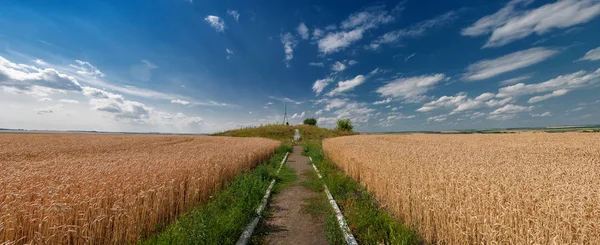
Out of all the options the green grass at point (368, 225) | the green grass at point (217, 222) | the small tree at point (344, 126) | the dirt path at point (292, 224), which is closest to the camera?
the green grass at point (217, 222)

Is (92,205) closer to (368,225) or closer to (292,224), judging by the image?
(292,224)

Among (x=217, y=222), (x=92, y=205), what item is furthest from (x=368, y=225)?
(x=92, y=205)

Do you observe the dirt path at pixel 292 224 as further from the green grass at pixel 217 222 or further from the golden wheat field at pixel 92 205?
the golden wheat field at pixel 92 205

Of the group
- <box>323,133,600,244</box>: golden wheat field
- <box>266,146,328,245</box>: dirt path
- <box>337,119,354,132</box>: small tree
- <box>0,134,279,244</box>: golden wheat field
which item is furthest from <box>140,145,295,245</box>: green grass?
<box>337,119,354,132</box>: small tree

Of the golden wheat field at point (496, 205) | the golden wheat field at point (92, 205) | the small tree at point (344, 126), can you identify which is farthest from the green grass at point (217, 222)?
the small tree at point (344, 126)

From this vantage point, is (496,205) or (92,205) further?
(92,205)

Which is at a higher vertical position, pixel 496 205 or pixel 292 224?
pixel 496 205

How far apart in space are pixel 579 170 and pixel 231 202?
431 inches

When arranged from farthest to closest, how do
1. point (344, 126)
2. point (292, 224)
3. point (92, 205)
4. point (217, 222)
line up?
point (344, 126) < point (292, 224) < point (217, 222) < point (92, 205)

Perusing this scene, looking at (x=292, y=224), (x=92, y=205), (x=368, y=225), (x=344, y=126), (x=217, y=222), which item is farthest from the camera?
(x=344, y=126)

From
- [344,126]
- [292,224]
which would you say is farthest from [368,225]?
[344,126]

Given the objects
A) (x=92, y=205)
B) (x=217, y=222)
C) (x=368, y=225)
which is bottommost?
(x=368, y=225)

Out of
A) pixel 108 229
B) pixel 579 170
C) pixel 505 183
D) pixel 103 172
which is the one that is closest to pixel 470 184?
pixel 505 183

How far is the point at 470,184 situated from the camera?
514 centimetres
